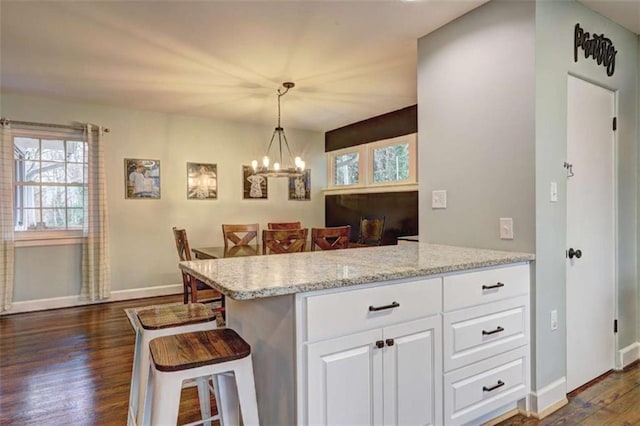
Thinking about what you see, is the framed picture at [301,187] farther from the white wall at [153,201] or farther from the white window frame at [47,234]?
the white window frame at [47,234]

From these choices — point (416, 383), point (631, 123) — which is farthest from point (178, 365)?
point (631, 123)

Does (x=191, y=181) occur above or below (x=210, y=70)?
below

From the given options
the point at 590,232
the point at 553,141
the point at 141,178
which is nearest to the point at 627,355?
the point at 590,232

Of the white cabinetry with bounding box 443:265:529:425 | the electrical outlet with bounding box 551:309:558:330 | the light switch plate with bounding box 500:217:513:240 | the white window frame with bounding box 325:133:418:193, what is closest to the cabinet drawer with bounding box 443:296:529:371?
the white cabinetry with bounding box 443:265:529:425

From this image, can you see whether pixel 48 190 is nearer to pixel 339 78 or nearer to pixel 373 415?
pixel 339 78

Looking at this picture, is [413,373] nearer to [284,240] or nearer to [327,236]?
[284,240]

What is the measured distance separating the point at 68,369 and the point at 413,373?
8.23 ft

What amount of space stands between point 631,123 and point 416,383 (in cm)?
257

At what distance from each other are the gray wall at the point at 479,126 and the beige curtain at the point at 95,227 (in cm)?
370

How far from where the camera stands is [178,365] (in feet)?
4.08

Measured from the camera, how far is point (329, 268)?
5.45 ft

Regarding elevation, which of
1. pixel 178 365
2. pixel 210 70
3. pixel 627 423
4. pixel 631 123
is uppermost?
pixel 210 70

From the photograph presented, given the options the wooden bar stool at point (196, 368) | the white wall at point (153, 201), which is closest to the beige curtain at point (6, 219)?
the white wall at point (153, 201)

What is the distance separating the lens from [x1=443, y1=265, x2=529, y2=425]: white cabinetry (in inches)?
69.2
